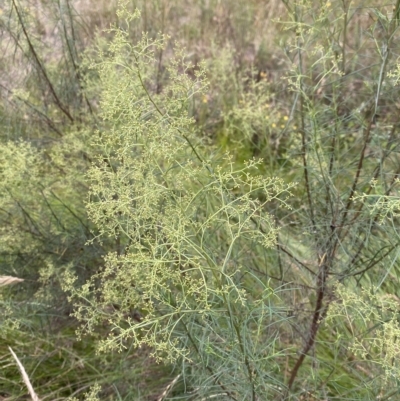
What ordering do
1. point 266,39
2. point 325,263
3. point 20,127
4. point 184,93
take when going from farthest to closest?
point 266,39
point 20,127
point 325,263
point 184,93

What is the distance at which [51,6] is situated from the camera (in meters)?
2.17

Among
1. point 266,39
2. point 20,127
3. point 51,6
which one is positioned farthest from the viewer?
point 266,39

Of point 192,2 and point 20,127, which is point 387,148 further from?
point 192,2

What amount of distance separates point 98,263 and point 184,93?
1194 millimetres

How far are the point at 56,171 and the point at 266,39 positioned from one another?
229 centimetres

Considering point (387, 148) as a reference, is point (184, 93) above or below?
above

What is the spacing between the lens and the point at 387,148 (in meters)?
1.47

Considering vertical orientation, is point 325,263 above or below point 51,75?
below

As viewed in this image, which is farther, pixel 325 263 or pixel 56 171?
pixel 56 171

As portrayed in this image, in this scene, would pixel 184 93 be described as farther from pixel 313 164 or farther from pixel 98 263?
pixel 98 263

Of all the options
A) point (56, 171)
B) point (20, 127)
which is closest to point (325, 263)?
point (56, 171)

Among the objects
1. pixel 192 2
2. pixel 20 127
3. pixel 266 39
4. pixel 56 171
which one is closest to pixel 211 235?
pixel 56 171

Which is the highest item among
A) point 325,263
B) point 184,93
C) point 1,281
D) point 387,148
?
point 184,93

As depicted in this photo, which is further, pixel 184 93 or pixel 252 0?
pixel 252 0
